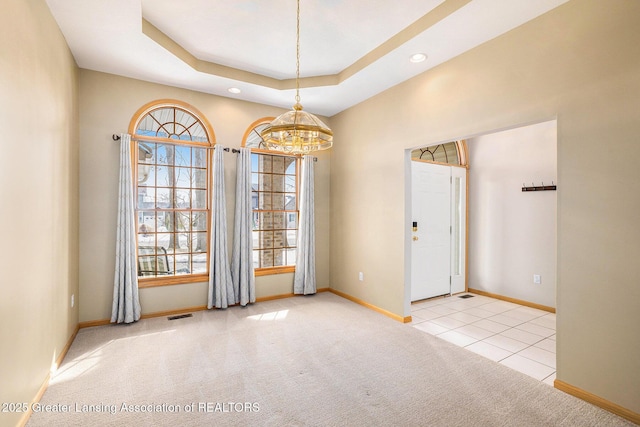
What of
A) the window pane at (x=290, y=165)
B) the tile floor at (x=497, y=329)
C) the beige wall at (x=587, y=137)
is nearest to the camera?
the beige wall at (x=587, y=137)

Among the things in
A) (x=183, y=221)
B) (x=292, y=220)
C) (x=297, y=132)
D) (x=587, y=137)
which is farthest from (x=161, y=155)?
(x=587, y=137)

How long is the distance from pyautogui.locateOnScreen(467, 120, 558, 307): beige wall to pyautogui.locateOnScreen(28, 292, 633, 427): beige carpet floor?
2193 millimetres

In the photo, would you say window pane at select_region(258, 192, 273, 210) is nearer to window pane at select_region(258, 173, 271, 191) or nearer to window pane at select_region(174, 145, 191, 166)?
window pane at select_region(258, 173, 271, 191)

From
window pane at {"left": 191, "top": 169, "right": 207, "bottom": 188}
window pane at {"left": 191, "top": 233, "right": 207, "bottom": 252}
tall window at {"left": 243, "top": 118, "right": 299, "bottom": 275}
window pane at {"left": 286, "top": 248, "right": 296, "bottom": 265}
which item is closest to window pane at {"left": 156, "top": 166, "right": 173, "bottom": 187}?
window pane at {"left": 191, "top": 169, "right": 207, "bottom": 188}

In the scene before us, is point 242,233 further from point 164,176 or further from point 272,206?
point 164,176

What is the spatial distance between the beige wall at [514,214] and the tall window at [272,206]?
Result: 3116 mm

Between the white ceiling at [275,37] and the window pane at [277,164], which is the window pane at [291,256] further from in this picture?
the white ceiling at [275,37]

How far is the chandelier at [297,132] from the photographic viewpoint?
2.32 m

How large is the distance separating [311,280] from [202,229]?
6.20ft

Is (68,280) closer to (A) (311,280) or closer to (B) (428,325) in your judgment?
(A) (311,280)

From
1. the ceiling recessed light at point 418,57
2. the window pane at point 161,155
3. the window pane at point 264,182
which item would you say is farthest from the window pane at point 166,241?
the ceiling recessed light at point 418,57

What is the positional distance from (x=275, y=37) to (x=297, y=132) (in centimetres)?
149

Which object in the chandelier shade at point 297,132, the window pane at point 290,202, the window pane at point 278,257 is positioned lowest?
the window pane at point 278,257

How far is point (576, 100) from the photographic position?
92.4 inches
